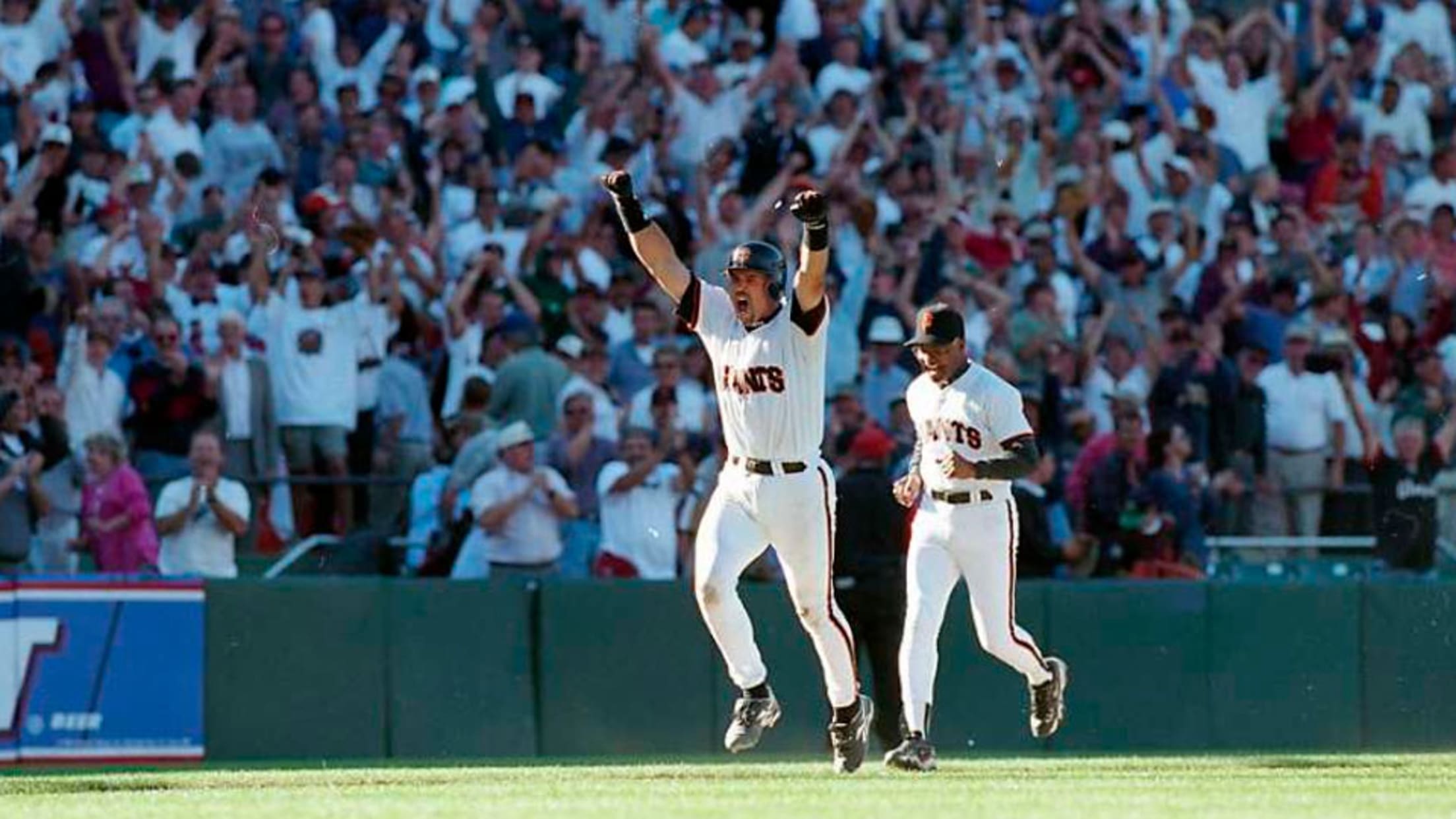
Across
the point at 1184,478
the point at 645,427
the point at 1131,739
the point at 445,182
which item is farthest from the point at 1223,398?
the point at 445,182

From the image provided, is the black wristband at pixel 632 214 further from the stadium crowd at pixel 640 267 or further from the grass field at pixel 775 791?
the stadium crowd at pixel 640 267

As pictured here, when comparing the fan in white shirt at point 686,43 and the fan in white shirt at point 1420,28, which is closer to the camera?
the fan in white shirt at point 686,43

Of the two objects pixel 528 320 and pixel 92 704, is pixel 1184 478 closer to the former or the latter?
pixel 528 320

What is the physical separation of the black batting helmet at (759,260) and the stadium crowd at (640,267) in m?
3.34

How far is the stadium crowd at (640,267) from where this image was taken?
58.2ft

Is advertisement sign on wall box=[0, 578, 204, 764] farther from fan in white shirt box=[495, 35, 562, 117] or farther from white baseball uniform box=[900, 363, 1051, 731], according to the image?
fan in white shirt box=[495, 35, 562, 117]

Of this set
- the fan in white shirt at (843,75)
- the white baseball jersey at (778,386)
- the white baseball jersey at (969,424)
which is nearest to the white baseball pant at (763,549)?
the white baseball jersey at (778,386)

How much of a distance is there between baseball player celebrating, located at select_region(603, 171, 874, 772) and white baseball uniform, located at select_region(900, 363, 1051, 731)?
0.42m

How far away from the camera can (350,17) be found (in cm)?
2178

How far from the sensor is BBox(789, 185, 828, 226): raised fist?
39.5 ft

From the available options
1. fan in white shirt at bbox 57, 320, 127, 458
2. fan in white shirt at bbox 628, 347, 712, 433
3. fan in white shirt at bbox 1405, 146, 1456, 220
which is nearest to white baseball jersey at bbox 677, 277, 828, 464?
fan in white shirt at bbox 628, 347, 712, 433

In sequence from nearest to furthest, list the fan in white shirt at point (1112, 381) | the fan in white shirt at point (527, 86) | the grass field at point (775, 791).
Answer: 1. the grass field at point (775, 791)
2. the fan in white shirt at point (1112, 381)
3. the fan in white shirt at point (527, 86)

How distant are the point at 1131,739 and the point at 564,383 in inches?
158

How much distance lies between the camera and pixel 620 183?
12711 millimetres
